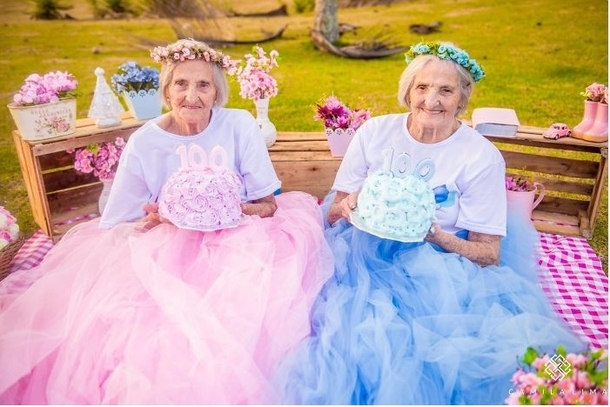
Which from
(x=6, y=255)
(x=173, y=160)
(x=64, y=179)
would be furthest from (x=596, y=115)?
(x=64, y=179)

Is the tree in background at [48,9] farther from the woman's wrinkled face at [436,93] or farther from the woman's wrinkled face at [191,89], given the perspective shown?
the woman's wrinkled face at [436,93]

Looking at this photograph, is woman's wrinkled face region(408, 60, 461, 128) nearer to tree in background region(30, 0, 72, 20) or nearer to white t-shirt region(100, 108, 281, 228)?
white t-shirt region(100, 108, 281, 228)

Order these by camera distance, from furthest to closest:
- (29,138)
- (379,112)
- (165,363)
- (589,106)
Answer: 1. (379,112)
2. (589,106)
3. (29,138)
4. (165,363)

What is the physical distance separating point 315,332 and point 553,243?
2.48 m

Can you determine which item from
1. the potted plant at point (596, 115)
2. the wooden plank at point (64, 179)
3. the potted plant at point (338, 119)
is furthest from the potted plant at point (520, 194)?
the wooden plank at point (64, 179)

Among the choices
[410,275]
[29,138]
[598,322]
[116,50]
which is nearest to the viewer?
[410,275]

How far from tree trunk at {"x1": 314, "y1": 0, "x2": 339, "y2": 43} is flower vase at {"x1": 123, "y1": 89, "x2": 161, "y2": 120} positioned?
5359 mm

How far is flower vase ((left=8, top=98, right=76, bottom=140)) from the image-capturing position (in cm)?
338

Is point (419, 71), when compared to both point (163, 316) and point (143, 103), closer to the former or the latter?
point (163, 316)

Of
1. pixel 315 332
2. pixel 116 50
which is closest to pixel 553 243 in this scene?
pixel 315 332

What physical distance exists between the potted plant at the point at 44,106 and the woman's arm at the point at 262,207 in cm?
160

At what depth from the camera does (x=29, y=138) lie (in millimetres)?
3445

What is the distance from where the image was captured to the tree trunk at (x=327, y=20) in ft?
28.0

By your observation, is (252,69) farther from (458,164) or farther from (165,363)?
(165,363)
